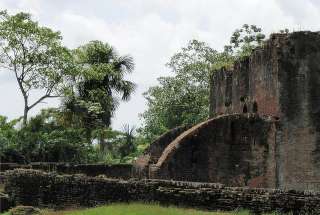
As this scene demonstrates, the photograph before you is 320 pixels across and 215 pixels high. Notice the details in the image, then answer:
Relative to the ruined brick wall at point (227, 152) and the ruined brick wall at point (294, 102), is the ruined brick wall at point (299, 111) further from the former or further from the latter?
the ruined brick wall at point (227, 152)

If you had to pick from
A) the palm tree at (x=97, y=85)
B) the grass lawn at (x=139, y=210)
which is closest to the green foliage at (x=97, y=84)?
the palm tree at (x=97, y=85)

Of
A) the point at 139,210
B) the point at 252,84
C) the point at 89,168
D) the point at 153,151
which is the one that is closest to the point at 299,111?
the point at 252,84

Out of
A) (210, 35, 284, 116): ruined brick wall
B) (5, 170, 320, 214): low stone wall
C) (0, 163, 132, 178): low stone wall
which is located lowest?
(5, 170, 320, 214): low stone wall

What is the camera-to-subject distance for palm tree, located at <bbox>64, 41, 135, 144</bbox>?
127 feet

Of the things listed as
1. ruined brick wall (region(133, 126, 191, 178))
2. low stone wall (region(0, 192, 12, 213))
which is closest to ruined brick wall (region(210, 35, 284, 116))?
ruined brick wall (region(133, 126, 191, 178))

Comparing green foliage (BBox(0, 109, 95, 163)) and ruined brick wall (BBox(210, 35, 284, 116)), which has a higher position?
ruined brick wall (BBox(210, 35, 284, 116))

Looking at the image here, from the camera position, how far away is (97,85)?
41.9 m

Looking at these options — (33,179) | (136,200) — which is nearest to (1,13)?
(33,179)

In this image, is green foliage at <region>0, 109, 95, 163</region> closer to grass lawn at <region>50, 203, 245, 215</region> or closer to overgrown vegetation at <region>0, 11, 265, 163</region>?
overgrown vegetation at <region>0, 11, 265, 163</region>

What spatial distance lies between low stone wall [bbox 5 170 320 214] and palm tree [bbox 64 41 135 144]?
52.8 ft

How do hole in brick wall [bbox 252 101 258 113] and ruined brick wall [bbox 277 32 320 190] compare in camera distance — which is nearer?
ruined brick wall [bbox 277 32 320 190]

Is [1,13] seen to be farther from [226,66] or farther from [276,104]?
[276,104]

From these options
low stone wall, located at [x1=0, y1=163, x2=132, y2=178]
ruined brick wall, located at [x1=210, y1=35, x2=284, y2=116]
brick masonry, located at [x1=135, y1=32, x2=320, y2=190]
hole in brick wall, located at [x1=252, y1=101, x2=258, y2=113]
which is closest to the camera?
brick masonry, located at [x1=135, y1=32, x2=320, y2=190]

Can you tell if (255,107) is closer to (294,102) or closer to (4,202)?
(294,102)
